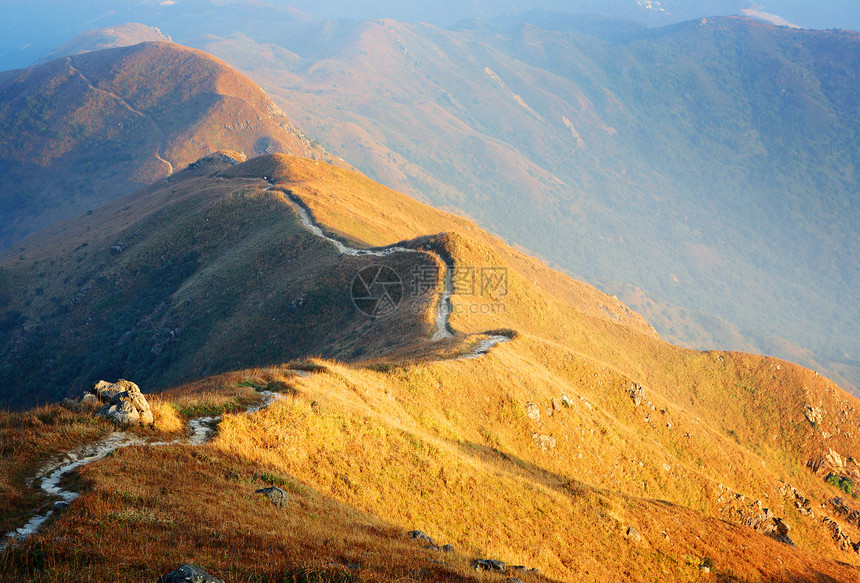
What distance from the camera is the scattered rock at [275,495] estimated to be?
15.4 meters

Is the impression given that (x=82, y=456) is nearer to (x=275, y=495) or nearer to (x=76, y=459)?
(x=76, y=459)

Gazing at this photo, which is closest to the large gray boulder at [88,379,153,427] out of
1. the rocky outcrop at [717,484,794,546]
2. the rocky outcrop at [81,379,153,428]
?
the rocky outcrop at [81,379,153,428]

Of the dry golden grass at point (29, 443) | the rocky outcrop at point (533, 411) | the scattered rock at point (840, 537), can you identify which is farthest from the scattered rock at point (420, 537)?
the scattered rock at point (840, 537)

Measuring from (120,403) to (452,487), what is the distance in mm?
15399

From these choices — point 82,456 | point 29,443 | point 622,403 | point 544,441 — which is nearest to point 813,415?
point 622,403

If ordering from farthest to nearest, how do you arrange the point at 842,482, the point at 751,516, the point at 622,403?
the point at 842,482
the point at 622,403
the point at 751,516

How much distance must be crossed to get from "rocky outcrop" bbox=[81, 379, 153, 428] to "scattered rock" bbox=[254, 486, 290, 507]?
21.4ft

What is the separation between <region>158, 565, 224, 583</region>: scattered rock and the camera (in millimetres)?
9156

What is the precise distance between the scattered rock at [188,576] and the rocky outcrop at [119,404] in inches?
422

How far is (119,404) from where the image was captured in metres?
18.4

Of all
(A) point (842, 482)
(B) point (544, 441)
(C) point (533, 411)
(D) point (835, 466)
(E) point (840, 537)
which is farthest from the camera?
(D) point (835, 466)

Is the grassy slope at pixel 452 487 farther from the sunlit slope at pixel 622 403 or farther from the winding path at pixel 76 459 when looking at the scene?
the winding path at pixel 76 459

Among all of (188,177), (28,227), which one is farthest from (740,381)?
(28,227)

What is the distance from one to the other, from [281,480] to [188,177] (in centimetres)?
13557
